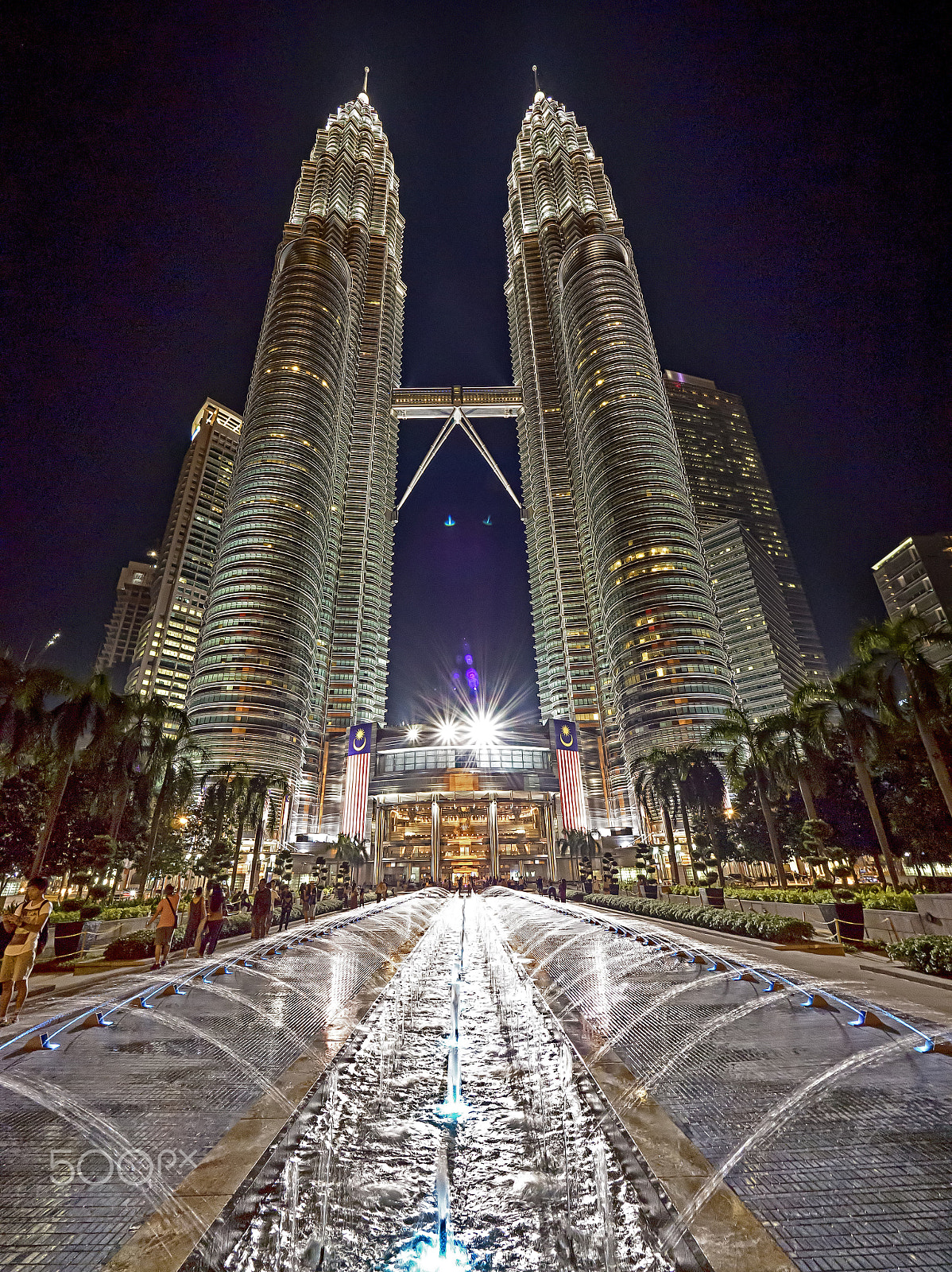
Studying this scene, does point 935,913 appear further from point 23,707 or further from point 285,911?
point 23,707

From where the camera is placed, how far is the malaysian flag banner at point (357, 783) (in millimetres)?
125750

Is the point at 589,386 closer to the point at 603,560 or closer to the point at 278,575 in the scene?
the point at 603,560

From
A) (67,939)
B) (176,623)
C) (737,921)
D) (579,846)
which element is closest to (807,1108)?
(737,921)

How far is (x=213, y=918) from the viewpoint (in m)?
16.2

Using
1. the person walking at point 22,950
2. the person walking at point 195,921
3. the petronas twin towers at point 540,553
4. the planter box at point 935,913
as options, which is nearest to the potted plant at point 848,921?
the planter box at point 935,913

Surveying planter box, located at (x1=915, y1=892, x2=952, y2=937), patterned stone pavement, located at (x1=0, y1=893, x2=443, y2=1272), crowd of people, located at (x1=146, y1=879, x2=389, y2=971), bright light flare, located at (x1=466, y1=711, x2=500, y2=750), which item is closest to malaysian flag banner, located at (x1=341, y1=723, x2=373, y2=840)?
bright light flare, located at (x1=466, y1=711, x2=500, y2=750)

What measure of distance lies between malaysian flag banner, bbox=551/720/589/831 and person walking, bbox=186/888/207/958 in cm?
11622

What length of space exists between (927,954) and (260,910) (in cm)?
1978

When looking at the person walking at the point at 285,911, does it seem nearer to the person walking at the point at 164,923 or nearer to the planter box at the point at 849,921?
the person walking at the point at 164,923

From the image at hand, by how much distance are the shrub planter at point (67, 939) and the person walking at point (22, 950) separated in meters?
6.80

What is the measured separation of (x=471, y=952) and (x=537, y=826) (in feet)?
420

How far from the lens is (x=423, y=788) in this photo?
135250 mm

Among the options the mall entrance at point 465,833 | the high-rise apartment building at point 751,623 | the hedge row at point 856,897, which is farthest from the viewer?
the high-rise apartment building at point 751,623

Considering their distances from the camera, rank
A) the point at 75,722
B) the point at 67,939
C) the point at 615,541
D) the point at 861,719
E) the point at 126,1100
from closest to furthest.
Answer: the point at 126,1100
the point at 67,939
the point at 75,722
the point at 861,719
the point at 615,541
